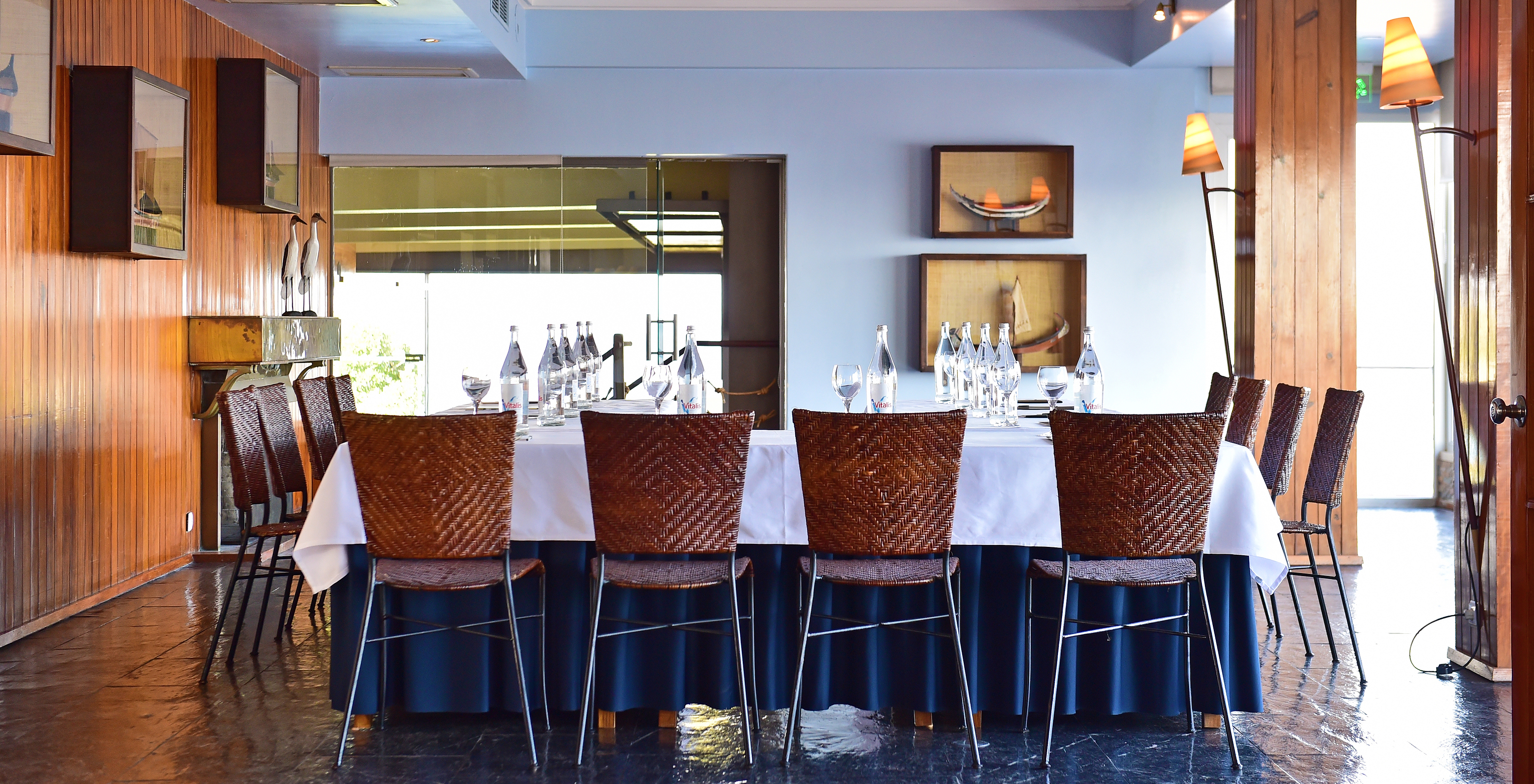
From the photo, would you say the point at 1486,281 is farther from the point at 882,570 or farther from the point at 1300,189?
the point at 882,570

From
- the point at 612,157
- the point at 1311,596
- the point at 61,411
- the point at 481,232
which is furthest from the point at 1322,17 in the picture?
the point at 61,411

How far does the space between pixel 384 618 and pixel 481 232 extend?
4.08 meters

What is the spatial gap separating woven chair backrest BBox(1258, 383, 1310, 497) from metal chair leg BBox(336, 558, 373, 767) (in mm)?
2750

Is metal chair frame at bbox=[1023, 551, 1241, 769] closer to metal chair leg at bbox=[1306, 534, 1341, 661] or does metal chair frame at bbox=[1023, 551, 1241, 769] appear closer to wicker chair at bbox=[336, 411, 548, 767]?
metal chair leg at bbox=[1306, 534, 1341, 661]

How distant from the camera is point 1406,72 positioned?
Answer: 13.0 feet

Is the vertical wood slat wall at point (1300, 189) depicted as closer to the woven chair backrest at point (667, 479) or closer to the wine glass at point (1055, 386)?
the wine glass at point (1055, 386)

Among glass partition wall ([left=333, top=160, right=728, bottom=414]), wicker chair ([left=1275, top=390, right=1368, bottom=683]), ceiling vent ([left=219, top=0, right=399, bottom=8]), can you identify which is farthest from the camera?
glass partition wall ([left=333, top=160, right=728, bottom=414])

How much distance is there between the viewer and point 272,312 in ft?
21.0

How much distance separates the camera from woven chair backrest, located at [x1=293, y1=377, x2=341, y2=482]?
3967 millimetres

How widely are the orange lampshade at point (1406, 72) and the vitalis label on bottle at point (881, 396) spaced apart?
1.97m

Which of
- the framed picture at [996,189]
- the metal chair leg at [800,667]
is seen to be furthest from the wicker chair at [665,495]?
the framed picture at [996,189]

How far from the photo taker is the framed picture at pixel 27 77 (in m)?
3.74

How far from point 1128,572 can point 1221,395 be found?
1310 millimetres

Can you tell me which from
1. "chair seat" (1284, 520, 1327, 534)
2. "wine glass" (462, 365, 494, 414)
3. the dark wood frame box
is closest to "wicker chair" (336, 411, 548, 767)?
"wine glass" (462, 365, 494, 414)
